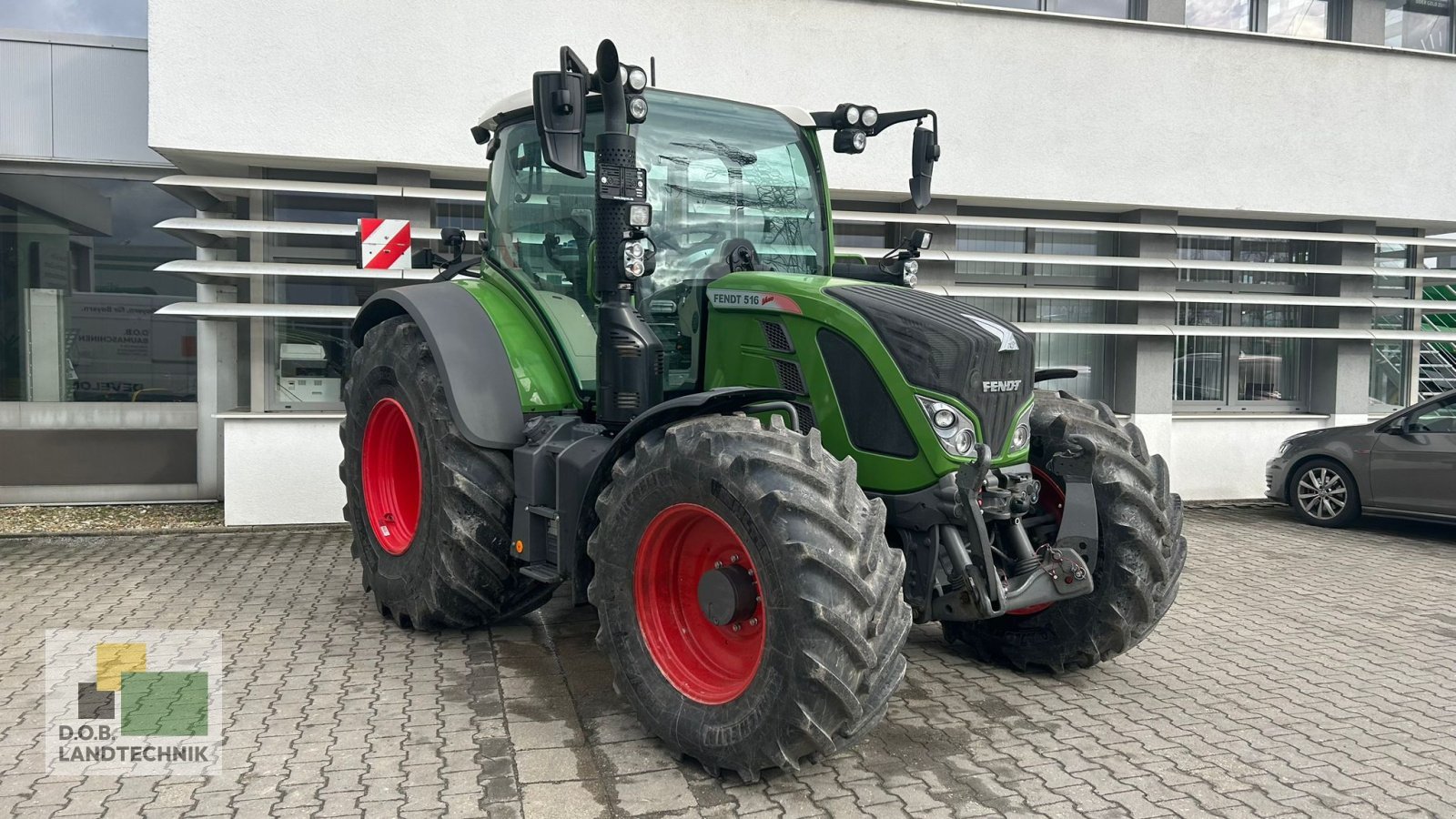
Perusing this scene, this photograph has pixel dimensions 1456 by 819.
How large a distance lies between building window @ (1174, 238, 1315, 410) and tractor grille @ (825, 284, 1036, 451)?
7.06 meters

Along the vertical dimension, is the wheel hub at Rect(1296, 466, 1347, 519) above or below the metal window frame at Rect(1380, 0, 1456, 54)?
below

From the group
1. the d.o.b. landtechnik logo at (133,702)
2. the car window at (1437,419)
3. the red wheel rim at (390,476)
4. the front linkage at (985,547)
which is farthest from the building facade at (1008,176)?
the front linkage at (985,547)

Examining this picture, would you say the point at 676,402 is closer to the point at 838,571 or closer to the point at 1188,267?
the point at 838,571

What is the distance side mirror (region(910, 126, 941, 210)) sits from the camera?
5.04 meters

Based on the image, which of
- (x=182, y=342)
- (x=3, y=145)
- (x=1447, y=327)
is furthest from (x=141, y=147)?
(x=1447, y=327)

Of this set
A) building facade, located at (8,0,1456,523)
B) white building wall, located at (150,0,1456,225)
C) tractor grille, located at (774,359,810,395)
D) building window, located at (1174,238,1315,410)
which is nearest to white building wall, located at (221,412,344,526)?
building facade, located at (8,0,1456,523)

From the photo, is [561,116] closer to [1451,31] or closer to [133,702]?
[133,702]

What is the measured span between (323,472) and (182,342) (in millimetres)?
1976

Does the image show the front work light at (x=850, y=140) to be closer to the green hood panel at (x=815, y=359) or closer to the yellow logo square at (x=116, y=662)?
the green hood panel at (x=815, y=359)

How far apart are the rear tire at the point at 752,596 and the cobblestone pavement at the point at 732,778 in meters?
0.24

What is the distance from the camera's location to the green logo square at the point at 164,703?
4.02 m

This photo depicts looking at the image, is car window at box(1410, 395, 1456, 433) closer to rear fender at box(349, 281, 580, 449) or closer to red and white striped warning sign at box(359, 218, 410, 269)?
rear fender at box(349, 281, 580, 449)

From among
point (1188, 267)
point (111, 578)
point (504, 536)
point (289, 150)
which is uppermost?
point (289, 150)

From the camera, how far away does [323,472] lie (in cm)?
837
